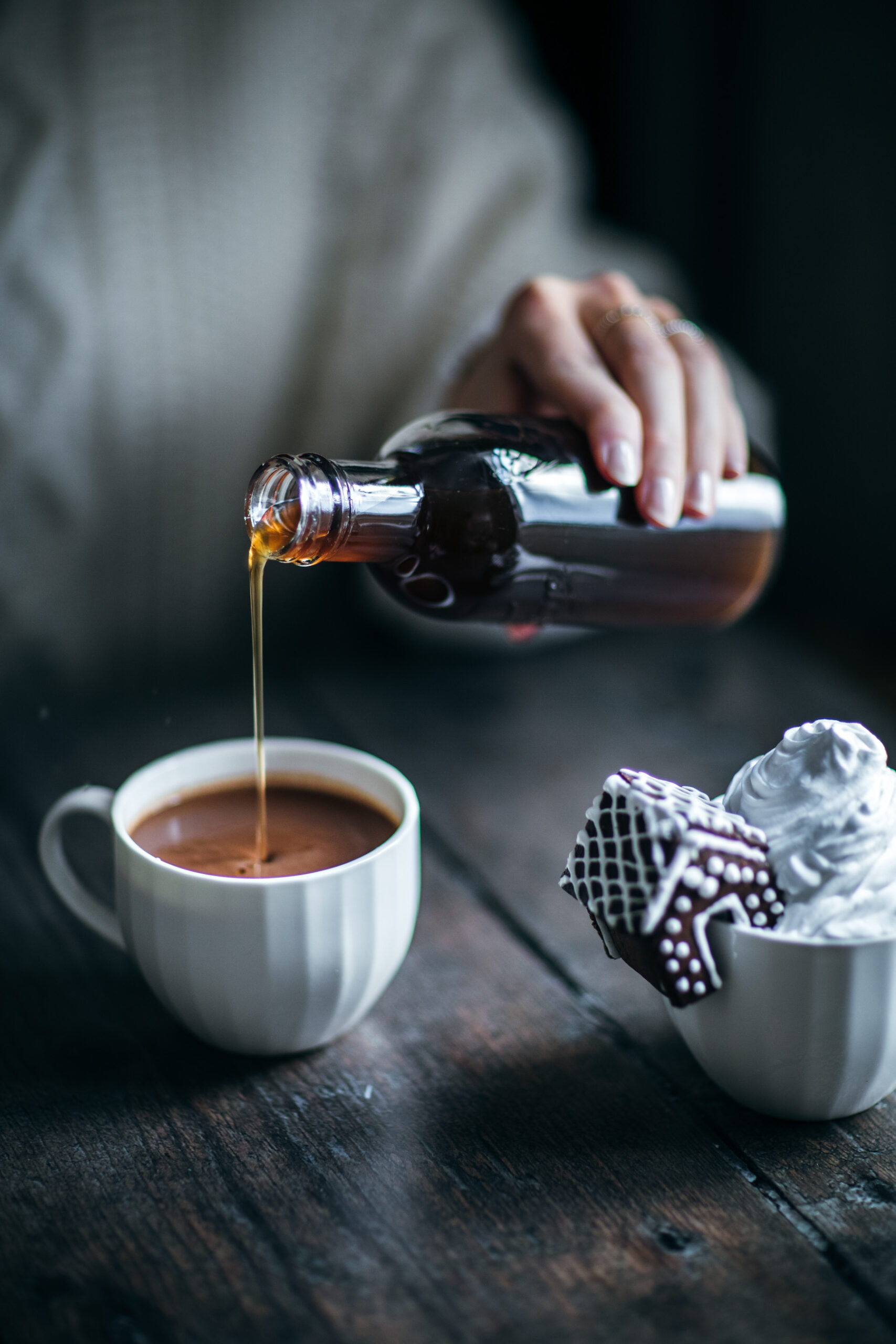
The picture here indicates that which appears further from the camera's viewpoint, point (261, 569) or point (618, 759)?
point (618, 759)

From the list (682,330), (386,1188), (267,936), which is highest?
(682,330)

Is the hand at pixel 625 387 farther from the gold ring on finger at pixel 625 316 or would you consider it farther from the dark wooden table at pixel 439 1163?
the dark wooden table at pixel 439 1163

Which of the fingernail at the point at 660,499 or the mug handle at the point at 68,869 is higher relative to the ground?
the fingernail at the point at 660,499

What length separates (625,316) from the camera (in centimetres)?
93

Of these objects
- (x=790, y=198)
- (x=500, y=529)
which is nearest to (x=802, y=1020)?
(x=500, y=529)

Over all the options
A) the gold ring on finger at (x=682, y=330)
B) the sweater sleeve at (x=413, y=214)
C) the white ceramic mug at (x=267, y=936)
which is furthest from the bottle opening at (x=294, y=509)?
the sweater sleeve at (x=413, y=214)

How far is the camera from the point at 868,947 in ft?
1.79

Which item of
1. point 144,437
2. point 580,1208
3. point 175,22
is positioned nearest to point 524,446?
point 580,1208

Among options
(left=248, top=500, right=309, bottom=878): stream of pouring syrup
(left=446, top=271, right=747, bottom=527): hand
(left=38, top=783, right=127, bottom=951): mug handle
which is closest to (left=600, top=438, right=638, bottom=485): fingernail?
(left=446, top=271, right=747, bottom=527): hand

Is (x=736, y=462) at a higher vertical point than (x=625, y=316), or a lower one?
lower

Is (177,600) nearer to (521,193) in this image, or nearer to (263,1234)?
(521,193)

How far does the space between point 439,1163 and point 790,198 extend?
1.31 metres

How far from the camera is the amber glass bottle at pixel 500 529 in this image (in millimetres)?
670

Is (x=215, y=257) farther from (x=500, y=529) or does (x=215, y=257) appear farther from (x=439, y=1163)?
(x=439, y=1163)
